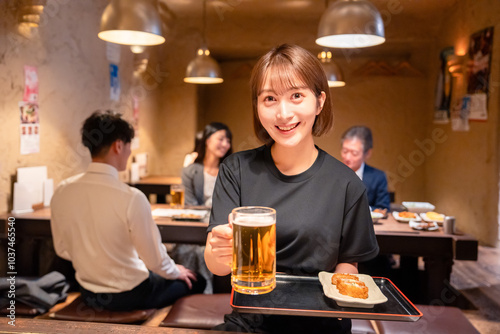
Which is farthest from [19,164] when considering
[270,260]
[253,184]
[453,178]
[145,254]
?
[453,178]

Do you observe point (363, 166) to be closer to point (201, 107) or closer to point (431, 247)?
point (431, 247)

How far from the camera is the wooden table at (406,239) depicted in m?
2.67

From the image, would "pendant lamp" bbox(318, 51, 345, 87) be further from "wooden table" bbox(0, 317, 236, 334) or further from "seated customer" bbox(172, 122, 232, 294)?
"wooden table" bbox(0, 317, 236, 334)

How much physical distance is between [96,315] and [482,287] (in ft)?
9.67

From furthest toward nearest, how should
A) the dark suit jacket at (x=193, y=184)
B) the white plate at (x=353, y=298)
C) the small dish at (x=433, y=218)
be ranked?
the dark suit jacket at (x=193, y=184), the small dish at (x=433, y=218), the white plate at (x=353, y=298)

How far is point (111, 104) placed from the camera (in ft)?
16.4

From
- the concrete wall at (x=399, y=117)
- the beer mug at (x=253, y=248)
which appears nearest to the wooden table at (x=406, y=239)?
the beer mug at (x=253, y=248)

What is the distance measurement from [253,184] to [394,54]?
22.5 feet

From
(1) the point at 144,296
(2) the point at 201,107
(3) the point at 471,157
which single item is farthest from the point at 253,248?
(2) the point at 201,107

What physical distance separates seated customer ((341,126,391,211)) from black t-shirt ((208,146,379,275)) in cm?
214

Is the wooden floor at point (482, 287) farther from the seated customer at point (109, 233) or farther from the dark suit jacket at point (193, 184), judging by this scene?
the dark suit jacket at point (193, 184)

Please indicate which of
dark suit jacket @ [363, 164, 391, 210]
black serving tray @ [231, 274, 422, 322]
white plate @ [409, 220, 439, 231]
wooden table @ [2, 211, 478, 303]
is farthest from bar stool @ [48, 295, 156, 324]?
dark suit jacket @ [363, 164, 391, 210]

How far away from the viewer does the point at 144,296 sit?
8.08 feet

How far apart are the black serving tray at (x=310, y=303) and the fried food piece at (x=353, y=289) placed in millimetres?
36
